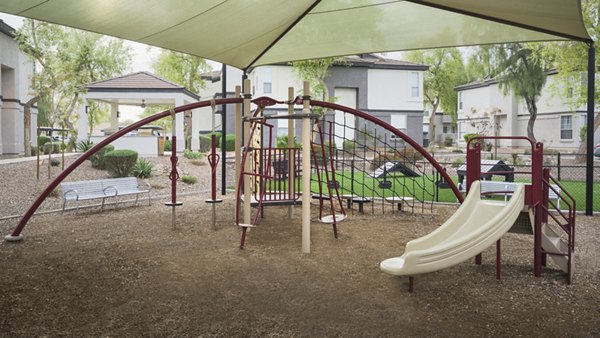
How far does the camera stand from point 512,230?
203 inches

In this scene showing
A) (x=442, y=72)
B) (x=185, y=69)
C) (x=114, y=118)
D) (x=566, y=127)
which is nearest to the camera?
(x=114, y=118)

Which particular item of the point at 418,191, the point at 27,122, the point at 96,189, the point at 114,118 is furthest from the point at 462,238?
the point at 114,118

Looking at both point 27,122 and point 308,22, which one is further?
point 27,122

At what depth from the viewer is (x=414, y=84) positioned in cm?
2852

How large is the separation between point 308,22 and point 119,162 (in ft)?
28.2

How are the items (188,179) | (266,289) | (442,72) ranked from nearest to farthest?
(266,289)
(188,179)
(442,72)

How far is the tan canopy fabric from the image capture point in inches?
208

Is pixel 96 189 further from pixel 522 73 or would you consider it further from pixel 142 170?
pixel 522 73

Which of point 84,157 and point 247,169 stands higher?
point 84,157

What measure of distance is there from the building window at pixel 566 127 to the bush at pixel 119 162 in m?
27.0

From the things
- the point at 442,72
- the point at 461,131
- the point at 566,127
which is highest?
the point at 442,72

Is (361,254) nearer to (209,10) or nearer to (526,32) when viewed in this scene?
(209,10)

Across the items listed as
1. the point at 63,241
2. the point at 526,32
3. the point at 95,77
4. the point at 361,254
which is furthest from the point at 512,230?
the point at 95,77

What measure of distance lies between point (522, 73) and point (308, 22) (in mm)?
25102
